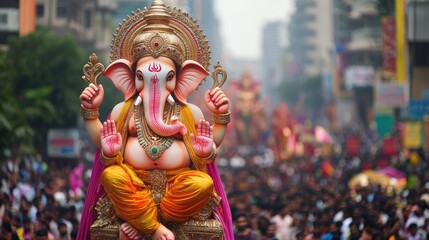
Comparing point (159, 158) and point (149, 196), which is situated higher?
point (159, 158)

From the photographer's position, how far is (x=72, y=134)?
30.5 m

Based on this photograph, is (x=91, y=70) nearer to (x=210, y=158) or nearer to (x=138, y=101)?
(x=138, y=101)

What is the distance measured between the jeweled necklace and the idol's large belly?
0.13 ft

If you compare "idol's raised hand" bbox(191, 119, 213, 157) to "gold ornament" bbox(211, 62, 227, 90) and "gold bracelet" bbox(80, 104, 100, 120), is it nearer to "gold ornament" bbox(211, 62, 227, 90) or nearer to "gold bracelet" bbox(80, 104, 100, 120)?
"gold ornament" bbox(211, 62, 227, 90)

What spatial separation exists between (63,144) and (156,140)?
737 inches

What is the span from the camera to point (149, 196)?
11031mm

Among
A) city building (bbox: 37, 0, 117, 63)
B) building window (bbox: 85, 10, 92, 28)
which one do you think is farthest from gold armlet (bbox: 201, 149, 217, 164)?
building window (bbox: 85, 10, 92, 28)

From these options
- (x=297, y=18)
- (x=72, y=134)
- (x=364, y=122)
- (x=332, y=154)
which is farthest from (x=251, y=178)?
(x=297, y=18)

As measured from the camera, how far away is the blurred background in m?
16.0

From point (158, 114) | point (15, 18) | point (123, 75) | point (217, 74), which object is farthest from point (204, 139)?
point (15, 18)

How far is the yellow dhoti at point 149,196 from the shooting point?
10.8 metres

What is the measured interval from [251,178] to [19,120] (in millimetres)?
7246

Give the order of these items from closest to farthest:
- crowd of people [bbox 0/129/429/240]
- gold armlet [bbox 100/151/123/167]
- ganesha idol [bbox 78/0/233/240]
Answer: ganesha idol [bbox 78/0/233/240] < gold armlet [bbox 100/151/123/167] < crowd of people [bbox 0/129/429/240]

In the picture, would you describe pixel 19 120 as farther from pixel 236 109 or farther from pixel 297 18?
pixel 297 18
